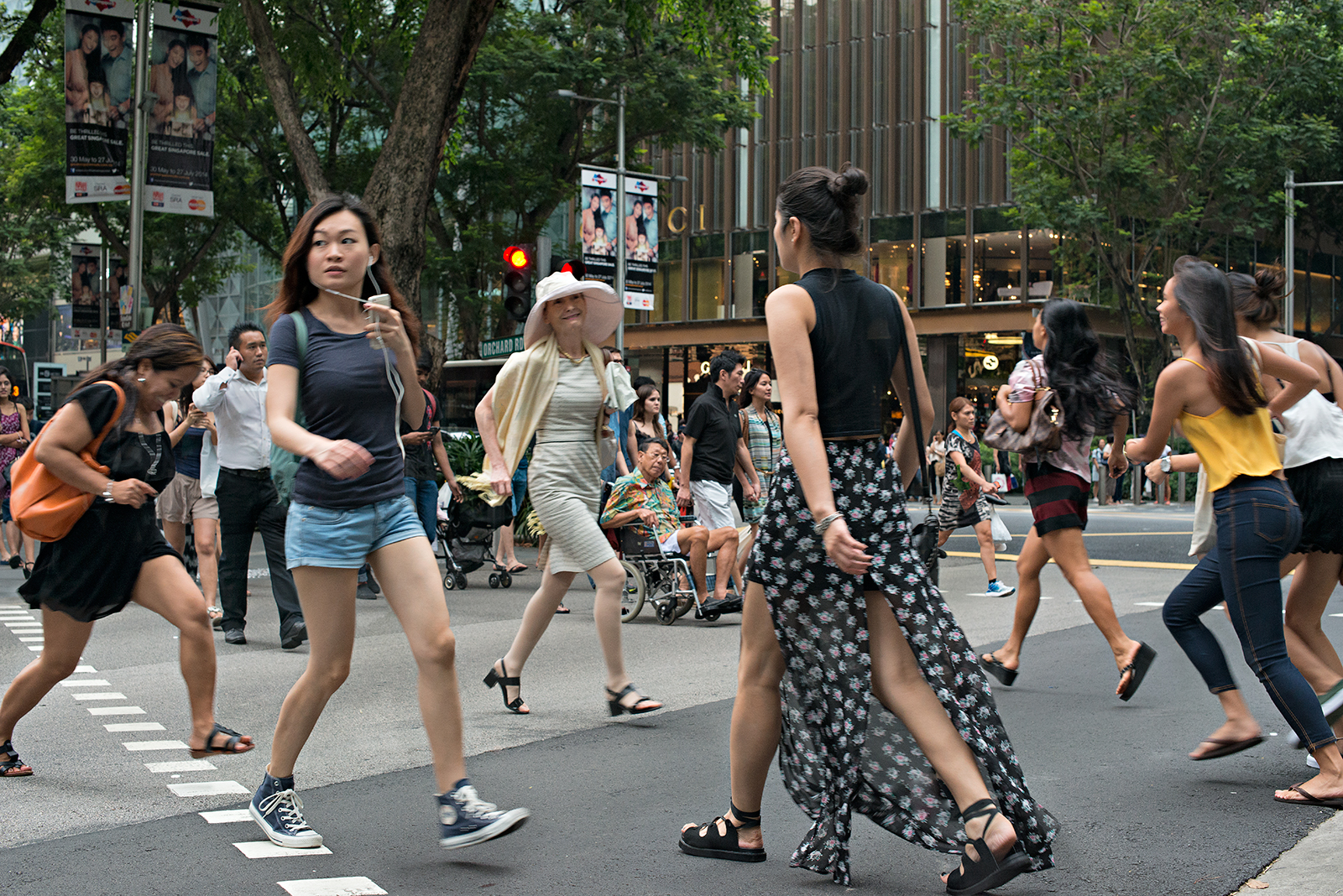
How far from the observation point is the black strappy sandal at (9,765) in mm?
4914

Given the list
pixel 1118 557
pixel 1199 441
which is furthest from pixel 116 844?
pixel 1118 557

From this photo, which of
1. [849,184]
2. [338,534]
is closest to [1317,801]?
[849,184]

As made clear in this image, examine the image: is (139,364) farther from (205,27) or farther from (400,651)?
(205,27)

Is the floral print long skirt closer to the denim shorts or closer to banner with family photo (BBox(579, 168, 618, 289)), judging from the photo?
the denim shorts

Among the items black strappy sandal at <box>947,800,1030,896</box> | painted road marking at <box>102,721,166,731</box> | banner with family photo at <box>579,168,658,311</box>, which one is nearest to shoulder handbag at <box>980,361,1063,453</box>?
black strappy sandal at <box>947,800,1030,896</box>

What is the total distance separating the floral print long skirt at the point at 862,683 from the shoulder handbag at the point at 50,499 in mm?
2635

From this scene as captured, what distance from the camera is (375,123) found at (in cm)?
2795

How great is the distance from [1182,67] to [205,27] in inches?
806

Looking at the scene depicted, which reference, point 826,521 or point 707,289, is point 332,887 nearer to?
point 826,521

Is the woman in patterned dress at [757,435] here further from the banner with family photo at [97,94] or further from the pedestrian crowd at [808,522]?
the banner with family photo at [97,94]

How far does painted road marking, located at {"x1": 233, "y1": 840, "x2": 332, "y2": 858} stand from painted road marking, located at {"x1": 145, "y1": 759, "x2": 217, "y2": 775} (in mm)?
1213

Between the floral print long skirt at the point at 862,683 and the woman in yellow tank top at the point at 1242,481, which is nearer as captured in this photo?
the floral print long skirt at the point at 862,683

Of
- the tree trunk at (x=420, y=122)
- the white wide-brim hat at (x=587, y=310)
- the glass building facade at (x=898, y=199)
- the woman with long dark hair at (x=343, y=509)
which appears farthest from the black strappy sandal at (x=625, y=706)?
the glass building facade at (x=898, y=199)

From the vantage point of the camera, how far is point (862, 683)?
11.1 feet
